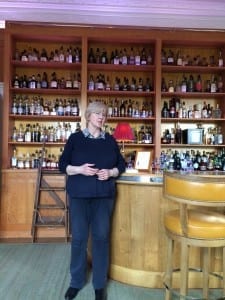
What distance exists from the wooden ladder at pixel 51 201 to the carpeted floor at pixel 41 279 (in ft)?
1.52

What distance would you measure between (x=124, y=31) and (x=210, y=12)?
1.15 meters

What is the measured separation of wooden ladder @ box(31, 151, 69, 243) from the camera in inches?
158

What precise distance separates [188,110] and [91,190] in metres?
2.88

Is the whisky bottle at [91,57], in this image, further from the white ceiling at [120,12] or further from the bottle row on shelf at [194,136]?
the bottle row on shelf at [194,136]

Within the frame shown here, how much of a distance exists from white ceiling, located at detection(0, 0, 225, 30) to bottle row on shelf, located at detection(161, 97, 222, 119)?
1.07m

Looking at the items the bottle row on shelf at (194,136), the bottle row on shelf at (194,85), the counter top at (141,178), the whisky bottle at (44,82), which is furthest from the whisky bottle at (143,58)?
the counter top at (141,178)

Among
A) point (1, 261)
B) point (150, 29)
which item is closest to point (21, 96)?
point (150, 29)

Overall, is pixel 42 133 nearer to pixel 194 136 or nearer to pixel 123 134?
pixel 123 134

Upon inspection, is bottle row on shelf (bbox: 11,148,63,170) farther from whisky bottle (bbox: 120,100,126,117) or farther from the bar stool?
the bar stool

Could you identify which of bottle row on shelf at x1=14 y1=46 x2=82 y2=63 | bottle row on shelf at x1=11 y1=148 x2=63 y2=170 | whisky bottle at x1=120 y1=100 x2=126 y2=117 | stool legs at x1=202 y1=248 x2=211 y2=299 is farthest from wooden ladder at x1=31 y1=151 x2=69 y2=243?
stool legs at x1=202 y1=248 x2=211 y2=299

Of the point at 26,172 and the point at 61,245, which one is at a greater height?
the point at 26,172

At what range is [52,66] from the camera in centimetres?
450

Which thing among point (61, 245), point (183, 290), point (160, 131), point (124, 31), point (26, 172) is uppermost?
point (124, 31)

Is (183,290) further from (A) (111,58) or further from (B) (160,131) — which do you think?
(A) (111,58)
